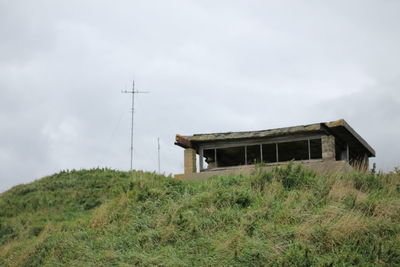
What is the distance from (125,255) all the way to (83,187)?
12.7 meters

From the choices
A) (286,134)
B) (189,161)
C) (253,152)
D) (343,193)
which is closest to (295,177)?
(343,193)

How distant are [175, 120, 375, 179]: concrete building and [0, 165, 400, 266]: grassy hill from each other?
4061mm

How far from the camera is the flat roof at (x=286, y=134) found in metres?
20.8

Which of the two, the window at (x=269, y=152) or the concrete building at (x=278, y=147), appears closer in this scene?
the concrete building at (x=278, y=147)

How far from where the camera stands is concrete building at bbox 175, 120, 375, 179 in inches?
823

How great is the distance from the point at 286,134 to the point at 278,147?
2.21 m

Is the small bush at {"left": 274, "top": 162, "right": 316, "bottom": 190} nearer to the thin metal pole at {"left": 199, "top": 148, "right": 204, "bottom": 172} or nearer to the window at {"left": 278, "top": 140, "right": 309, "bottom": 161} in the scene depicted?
the window at {"left": 278, "top": 140, "right": 309, "bottom": 161}

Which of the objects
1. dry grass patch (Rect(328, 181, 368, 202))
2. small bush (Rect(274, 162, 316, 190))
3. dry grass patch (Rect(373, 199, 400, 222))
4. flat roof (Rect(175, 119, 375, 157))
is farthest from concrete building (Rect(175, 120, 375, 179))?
dry grass patch (Rect(373, 199, 400, 222))

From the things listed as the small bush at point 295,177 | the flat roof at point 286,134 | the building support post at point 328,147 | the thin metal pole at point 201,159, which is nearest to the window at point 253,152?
the flat roof at point 286,134

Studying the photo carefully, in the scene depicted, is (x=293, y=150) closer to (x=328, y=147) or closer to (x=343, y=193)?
(x=328, y=147)

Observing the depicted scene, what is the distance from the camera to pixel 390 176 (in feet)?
53.7

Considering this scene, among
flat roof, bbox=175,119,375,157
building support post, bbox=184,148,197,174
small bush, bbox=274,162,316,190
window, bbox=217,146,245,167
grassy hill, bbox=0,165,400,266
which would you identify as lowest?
grassy hill, bbox=0,165,400,266

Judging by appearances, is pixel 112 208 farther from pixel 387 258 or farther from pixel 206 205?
pixel 387 258

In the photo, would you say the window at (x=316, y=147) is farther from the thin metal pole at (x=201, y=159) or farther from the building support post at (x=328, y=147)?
the thin metal pole at (x=201, y=159)
